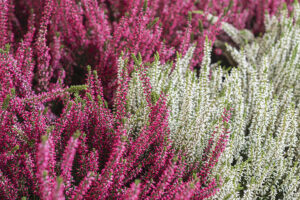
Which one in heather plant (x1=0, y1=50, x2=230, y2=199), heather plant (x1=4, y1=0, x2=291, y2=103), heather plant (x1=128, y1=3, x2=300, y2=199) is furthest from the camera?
heather plant (x1=4, y1=0, x2=291, y2=103)

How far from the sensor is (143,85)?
38.9 inches

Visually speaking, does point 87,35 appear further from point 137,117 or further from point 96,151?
point 96,151

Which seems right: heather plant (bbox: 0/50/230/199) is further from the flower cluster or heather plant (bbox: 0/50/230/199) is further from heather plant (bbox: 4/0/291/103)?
heather plant (bbox: 4/0/291/103)

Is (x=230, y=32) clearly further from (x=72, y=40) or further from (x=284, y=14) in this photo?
(x=72, y=40)

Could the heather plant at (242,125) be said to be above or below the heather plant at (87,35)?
below

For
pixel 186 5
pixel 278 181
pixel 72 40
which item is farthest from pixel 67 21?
pixel 278 181

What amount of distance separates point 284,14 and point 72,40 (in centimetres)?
115

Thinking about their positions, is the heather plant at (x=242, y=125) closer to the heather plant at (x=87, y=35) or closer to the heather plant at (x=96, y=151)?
the heather plant at (x=96, y=151)

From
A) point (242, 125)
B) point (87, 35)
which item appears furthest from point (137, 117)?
point (87, 35)

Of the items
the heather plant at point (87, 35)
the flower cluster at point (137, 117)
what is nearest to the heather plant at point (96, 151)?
the flower cluster at point (137, 117)

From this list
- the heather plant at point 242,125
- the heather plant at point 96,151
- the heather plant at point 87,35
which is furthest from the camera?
the heather plant at point 87,35

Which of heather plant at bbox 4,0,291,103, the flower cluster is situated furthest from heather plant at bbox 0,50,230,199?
heather plant at bbox 4,0,291,103

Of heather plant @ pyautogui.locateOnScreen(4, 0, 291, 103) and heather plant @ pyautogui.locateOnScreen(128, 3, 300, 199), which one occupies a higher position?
heather plant @ pyautogui.locateOnScreen(4, 0, 291, 103)

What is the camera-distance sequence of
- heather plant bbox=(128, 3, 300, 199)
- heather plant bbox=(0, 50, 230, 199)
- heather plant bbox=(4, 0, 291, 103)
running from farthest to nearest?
heather plant bbox=(4, 0, 291, 103)
heather plant bbox=(128, 3, 300, 199)
heather plant bbox=(0, 50, 230, 199)
